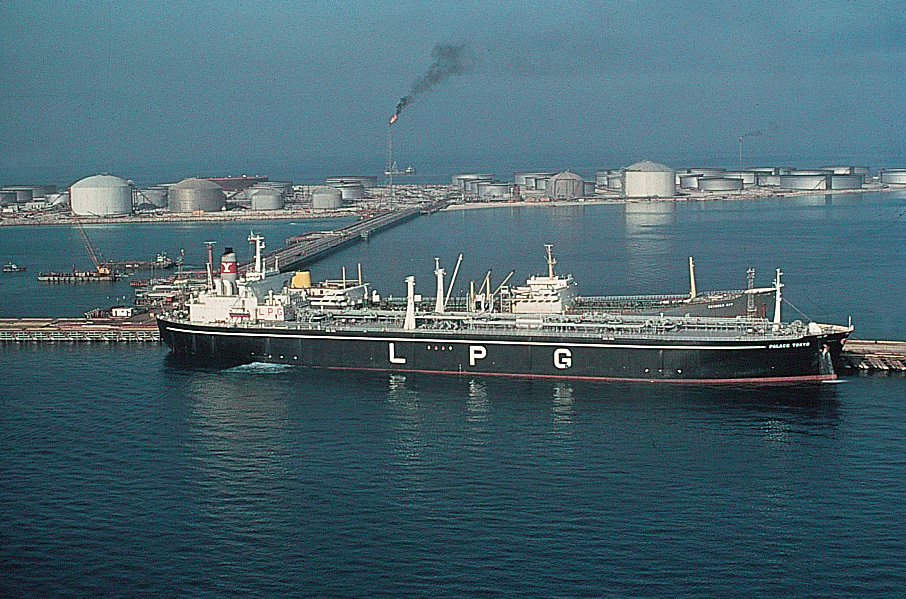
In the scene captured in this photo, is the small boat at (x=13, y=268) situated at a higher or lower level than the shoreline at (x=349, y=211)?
lower

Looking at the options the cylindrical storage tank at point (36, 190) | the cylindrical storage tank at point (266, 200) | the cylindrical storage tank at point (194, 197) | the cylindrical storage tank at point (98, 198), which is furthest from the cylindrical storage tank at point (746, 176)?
the cylindrical storage tank at point (36, 190)

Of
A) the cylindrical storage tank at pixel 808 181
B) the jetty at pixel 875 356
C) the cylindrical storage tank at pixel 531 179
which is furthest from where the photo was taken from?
the cylindrical storage tank at pixel 531 179

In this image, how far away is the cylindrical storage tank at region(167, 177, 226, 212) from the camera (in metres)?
110

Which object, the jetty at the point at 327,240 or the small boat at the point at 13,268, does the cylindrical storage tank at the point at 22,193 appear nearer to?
the jetty at the point at 327,240

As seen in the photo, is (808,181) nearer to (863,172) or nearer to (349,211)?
(863,172)

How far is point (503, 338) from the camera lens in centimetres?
3275

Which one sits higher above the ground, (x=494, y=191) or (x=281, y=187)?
(x=281, y=187)

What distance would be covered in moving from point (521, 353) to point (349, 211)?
272 feet

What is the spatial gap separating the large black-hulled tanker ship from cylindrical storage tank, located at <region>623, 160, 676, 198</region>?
89444 mm

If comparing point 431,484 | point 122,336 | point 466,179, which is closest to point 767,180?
point 466,179

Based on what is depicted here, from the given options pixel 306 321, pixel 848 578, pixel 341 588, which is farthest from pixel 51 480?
pixel 848 578

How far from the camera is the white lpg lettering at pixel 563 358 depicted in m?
32.3

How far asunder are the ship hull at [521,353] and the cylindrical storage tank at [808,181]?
340 feet

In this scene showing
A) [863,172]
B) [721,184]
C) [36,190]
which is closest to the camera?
[36,190]
